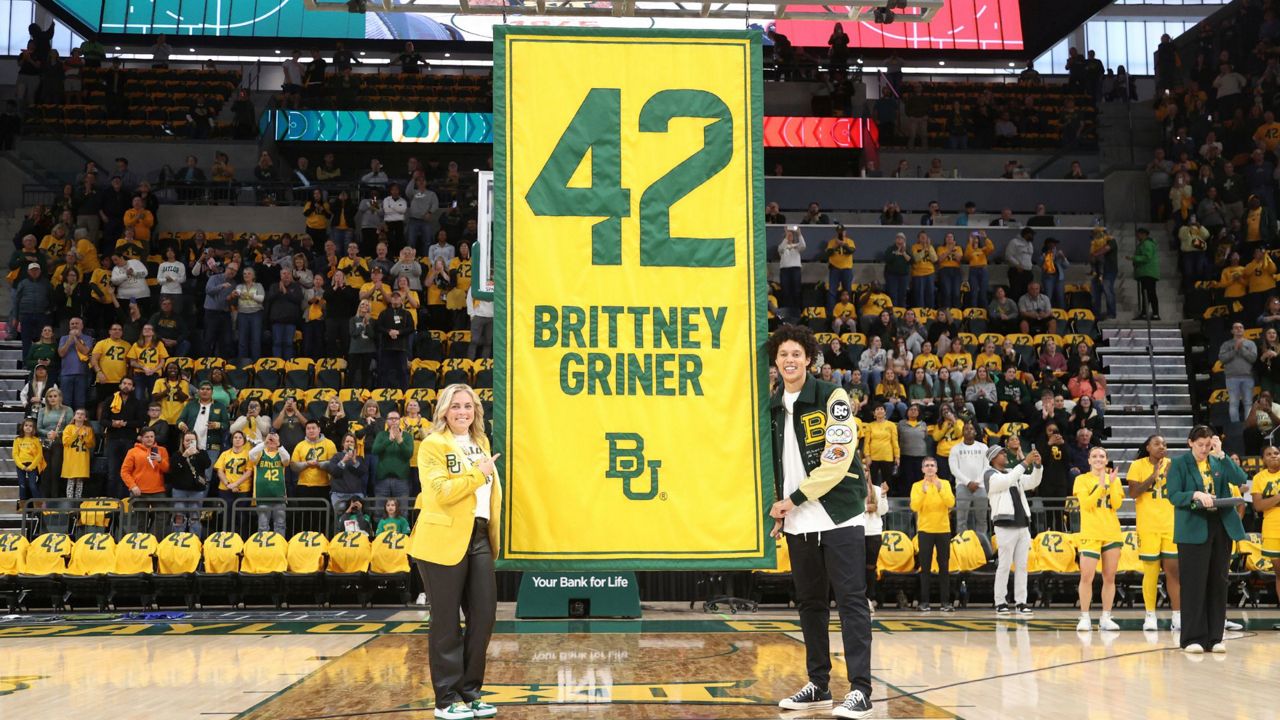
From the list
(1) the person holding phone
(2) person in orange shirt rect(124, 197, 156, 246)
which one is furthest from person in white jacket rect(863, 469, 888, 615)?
(2) person in orange shirt rect(124, 197, 156, 246)

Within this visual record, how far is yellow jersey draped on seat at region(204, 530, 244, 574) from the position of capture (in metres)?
15.0

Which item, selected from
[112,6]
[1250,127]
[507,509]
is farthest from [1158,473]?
[112,6]

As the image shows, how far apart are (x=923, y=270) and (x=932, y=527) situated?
983 cm

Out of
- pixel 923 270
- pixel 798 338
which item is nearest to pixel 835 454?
pixel 798 338

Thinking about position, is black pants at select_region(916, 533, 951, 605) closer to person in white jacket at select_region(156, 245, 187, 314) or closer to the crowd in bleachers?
the crowd in bleachers

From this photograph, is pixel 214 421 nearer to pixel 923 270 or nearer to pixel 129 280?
pixel 129 280

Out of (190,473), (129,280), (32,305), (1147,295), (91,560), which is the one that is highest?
(129,280)

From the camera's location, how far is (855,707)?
6.33m

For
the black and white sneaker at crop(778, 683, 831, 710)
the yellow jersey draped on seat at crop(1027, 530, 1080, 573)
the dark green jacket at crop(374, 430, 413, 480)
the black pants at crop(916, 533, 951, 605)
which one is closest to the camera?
the black and white sneaker at crop(778, 683, 831, 710)

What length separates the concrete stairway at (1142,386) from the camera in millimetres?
22141

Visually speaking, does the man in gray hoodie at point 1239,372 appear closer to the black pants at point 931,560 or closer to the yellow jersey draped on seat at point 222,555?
the black pants at point 931,560

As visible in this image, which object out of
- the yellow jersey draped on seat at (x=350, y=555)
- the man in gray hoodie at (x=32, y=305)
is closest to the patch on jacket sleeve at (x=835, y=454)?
the yellow jersey draped on seat at (x=350, y=555)

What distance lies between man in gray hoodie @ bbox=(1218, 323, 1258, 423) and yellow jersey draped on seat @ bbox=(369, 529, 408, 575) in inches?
549

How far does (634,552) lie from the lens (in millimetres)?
7680
